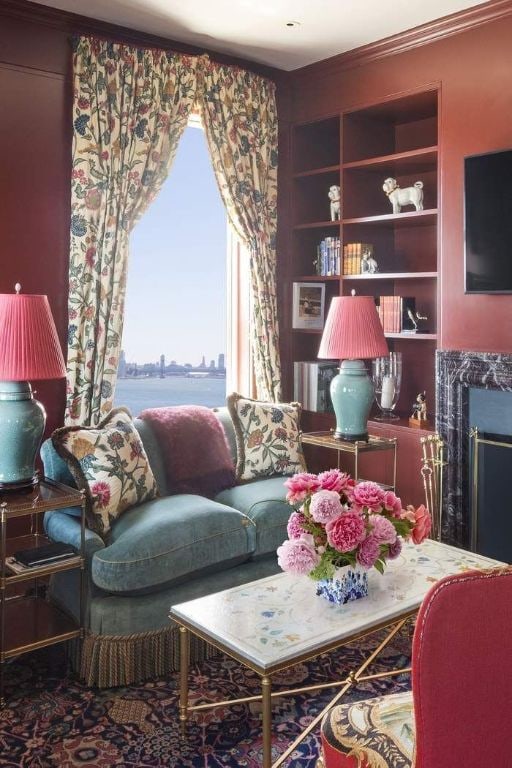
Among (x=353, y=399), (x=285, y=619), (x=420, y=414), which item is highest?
(x=353, y=399)

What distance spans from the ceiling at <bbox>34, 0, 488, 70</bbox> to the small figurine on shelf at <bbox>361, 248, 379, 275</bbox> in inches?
46.5

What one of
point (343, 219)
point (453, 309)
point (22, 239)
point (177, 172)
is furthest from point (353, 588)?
point (177, 172)

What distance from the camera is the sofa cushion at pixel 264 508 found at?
3.25m

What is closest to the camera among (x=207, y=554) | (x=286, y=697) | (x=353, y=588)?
(x=353, y=588)

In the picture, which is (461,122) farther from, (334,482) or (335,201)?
(334,482)

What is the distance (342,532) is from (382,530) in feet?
0.50

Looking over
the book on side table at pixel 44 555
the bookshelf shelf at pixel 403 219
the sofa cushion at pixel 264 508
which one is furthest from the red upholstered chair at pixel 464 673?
the bookshelf shelf at pixel 403 219

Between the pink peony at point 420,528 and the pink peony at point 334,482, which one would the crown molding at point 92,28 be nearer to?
the pink peony at point 334,482

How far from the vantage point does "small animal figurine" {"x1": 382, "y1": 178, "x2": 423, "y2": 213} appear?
163 inches

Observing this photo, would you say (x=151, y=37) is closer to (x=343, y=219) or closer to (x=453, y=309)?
(x=343, y=219)

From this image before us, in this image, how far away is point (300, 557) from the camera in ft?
7.43

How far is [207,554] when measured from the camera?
3006 mm

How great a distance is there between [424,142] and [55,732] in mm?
3740

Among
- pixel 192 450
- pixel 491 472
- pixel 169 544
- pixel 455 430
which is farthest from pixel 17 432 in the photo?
pixel 491 472
